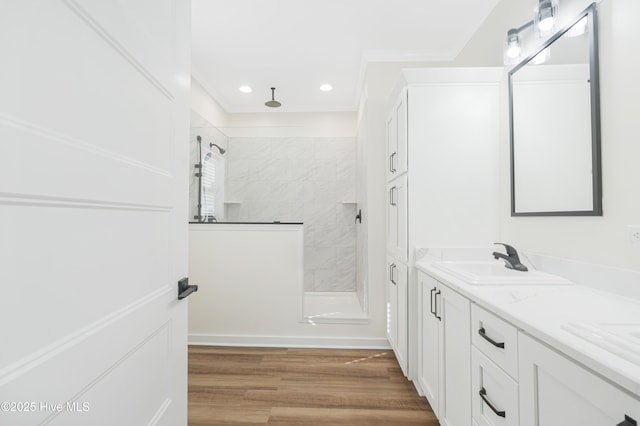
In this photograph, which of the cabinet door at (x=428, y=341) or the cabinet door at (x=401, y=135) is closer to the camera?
the cabinet door at (x=428, y=341)

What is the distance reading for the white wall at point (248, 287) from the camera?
274 centimetres

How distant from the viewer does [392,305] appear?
2.41m

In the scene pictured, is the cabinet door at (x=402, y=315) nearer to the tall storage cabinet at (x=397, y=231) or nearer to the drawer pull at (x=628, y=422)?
the tall storage cabinet at (x=397, y=231)

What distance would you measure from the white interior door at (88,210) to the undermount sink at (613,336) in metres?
1.10

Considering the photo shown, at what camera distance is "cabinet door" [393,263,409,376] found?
2031 millimetres

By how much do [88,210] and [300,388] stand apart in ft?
6.29

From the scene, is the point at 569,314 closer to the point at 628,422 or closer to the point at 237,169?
the point at 628,422

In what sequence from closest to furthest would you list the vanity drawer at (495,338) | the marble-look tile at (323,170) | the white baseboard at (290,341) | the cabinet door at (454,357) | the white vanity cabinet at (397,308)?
the vanity drawer at (495,338), the cabinet door at (454,357), the white vanity cabinet at (397,308), the white baseboard at (290,341), the marble-look tile at (323,170)

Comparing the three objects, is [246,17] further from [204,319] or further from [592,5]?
[204,319]

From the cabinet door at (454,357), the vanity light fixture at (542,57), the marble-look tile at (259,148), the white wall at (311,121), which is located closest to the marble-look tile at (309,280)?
the marble-look tile at (259,148)

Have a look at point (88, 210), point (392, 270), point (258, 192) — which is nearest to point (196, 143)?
point (258, 192)

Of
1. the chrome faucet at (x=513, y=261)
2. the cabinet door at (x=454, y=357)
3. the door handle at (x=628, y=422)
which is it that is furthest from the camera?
Answer: the chrome faucet at (x=513, y=261)

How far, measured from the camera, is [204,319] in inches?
109

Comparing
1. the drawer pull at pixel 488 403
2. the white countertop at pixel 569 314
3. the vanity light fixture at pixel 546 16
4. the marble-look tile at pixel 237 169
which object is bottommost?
the drawer pull at pixel 488 403
